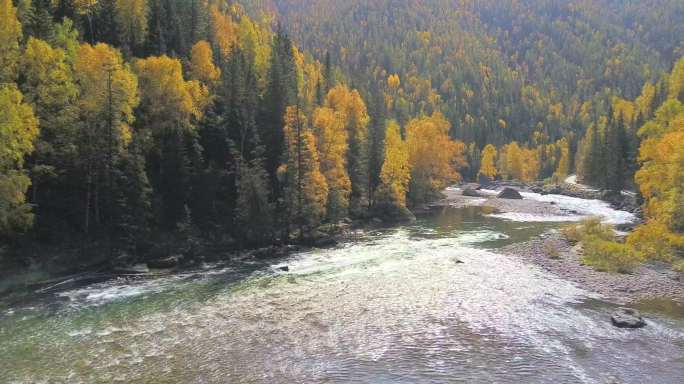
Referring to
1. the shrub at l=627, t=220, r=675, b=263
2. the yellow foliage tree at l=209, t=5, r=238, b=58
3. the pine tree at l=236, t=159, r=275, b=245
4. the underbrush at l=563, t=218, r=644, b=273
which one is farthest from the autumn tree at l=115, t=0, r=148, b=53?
the shrub at l=627, t=220, r=675, b=263

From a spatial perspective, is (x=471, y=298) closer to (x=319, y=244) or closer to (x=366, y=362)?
(x=366, y=362)

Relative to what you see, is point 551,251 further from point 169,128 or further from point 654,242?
point 169,128

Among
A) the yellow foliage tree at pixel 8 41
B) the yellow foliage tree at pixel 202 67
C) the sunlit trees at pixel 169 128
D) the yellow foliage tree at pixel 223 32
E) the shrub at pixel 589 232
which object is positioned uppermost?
the yellow foliage tree at pixel 223 32

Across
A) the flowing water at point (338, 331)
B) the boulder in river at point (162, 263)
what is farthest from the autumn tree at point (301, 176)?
the boulder in river at point (162, 263)

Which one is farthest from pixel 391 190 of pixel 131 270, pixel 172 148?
pixel 131 270

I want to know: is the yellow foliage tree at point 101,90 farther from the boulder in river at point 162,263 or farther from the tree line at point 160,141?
the boulder in river at point 162,263

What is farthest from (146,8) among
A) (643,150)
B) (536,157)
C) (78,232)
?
(536,157)
